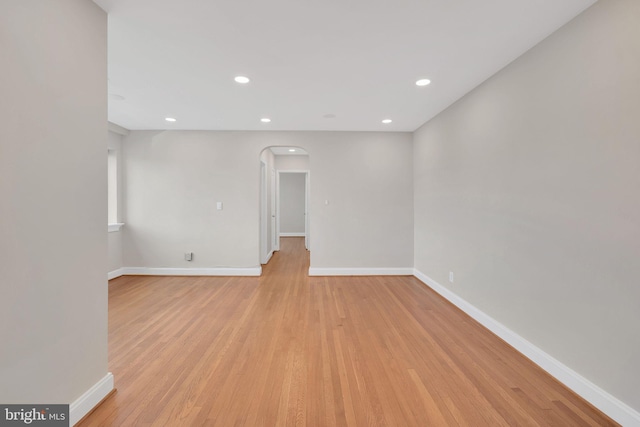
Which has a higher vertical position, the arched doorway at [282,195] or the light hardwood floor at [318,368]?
the arched doorway at [282,195]

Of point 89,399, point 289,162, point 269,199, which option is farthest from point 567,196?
point 289,162

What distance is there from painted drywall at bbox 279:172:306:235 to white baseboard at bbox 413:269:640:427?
26.2 ft

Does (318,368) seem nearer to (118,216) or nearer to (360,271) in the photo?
(360,271)

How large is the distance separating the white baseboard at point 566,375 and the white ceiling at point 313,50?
94.0 inches

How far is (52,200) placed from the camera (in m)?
1.48

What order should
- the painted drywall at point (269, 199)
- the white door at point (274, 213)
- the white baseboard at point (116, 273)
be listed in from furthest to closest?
the white door at point (274, 213) → the painted drywall at point (269, 199) → the white baseboard at point (116, 273)

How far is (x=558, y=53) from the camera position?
2.08 m

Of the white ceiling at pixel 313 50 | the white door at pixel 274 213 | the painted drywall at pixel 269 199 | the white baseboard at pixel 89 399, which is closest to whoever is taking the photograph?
the white baseboard at pixel 89 399

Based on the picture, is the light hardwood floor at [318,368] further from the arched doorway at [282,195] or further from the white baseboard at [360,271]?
the arched doorway at [282,195]

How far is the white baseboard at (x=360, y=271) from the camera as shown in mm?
5012

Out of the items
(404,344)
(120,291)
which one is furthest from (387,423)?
(120,291)

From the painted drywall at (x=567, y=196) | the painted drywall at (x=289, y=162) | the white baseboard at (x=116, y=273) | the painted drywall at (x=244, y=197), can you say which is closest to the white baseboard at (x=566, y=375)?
the painted drywall at (x=567, y=196)

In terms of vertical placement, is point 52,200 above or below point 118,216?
above

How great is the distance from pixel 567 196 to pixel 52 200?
124 inches
